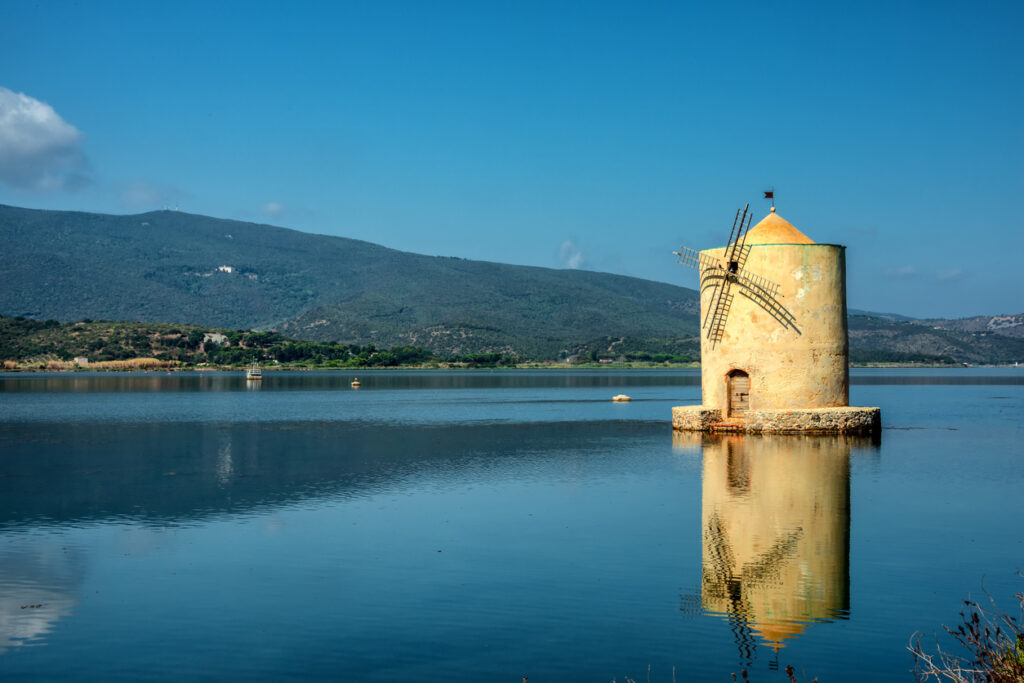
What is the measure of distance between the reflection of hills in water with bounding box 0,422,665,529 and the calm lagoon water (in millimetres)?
134

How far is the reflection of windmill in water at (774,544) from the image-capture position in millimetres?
9195

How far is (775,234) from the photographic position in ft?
89.6

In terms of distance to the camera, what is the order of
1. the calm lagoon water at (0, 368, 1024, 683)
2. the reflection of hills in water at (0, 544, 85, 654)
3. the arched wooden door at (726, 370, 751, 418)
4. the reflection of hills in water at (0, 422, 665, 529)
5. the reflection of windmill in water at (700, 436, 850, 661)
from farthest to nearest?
the arched wooden door at (726, 370, 751, 418), the reflection of hills in water at (0, 422, 665, 529), the reflection of windmill in water at (700, 436, 850, 661), the reflection of hills in water at (0, 544, 85, 654), the calm lagoon water at (0, 368, 1024, 683)

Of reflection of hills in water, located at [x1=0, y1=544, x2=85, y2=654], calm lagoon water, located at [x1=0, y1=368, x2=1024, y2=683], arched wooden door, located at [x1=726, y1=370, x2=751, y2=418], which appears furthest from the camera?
arched wooden door, located at [x1=726, y1=370, x2=751, y2=418]

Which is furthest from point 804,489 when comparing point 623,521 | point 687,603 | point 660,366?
point 660,366

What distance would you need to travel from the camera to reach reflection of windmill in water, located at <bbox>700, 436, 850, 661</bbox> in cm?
920

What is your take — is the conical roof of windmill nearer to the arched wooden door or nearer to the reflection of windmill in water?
the arched wooden door

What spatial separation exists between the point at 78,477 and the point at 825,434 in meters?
18.1

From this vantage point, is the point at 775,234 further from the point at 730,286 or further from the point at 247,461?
the point at 247,461

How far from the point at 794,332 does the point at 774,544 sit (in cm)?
1507

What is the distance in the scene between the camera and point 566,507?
51.0ft

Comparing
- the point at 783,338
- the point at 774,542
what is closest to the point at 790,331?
the point at 783,338

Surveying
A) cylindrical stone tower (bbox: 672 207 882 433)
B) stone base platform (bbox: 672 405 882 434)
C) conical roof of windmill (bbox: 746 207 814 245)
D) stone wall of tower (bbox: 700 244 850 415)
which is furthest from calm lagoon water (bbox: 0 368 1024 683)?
conical roof of windmill (bbox: 746 207 814 245)

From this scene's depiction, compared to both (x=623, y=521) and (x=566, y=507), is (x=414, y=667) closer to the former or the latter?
(x=623, y=521)
